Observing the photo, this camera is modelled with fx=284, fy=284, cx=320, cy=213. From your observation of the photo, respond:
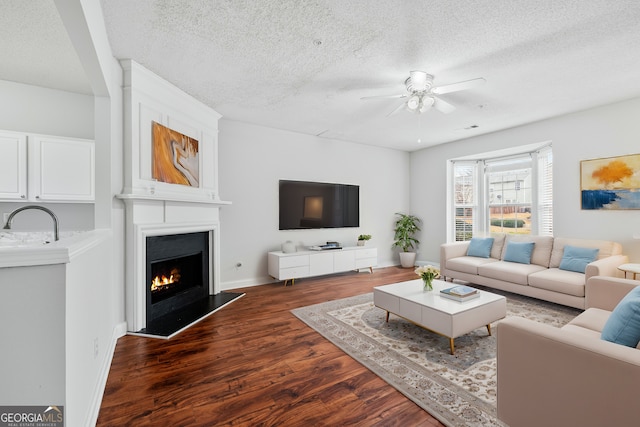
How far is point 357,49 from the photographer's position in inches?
97.3

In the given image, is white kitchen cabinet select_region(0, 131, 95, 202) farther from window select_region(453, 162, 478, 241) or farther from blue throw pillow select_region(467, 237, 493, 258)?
window select_region(453, 162, 478, 241)

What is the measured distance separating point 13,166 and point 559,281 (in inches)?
236

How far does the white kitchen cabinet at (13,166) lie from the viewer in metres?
2.75

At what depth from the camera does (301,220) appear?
5.08 m

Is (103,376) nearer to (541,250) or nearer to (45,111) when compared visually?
(45,111)

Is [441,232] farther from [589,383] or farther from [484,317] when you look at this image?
[589,383]

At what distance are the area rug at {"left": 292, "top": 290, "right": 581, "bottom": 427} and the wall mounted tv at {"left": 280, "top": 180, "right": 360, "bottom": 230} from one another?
1.82 metres

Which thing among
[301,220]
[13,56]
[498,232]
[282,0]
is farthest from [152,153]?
[498,232]

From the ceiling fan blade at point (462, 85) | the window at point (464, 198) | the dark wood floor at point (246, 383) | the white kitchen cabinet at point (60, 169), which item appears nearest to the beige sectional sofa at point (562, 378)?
the dark wood floor at point (246, 383)

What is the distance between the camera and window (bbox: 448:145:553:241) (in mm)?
4781

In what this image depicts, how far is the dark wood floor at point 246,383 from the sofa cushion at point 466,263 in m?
2.86

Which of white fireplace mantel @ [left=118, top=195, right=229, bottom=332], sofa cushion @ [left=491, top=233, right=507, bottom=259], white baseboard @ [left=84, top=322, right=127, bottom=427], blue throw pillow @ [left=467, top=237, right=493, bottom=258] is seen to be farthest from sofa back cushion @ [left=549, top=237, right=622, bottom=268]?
white baseboard @ [left=84, top=322, right=127, bottom=427]

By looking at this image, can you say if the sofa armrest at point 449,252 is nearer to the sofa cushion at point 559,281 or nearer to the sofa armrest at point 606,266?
the sofa cushion at point 559,281

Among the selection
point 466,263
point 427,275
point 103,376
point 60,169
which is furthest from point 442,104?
point 60,169
